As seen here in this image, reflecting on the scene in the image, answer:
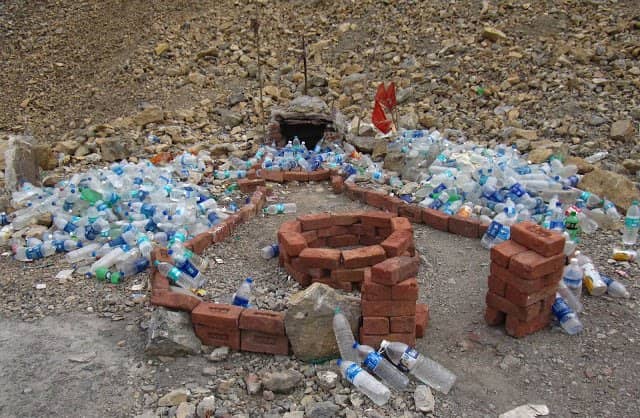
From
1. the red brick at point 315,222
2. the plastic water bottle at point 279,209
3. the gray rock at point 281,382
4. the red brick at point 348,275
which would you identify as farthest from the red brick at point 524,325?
the plastic water bottle at point 279,209

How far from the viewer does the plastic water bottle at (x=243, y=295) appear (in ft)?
12.4

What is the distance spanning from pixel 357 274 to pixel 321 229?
0.82 metres

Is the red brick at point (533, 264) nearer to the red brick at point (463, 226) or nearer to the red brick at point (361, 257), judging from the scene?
the red brick at point (361, 257)

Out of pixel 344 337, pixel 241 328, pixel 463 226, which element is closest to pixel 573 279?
pixel 463 226

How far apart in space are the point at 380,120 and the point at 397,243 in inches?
135

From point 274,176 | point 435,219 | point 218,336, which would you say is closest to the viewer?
point 218,336

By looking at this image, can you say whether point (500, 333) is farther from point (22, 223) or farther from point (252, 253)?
point (22, 223)

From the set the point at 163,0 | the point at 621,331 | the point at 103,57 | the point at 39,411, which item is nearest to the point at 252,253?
the point at 39,411

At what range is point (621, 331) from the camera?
3461mm

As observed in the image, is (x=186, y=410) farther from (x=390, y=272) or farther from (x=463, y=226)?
(x=463, y=226)

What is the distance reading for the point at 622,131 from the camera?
6648 millimetres

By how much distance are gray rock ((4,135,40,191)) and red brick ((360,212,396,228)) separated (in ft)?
13.0

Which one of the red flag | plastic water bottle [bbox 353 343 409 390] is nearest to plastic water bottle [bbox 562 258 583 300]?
plastic water bottle [bbox 353 343 409 390]

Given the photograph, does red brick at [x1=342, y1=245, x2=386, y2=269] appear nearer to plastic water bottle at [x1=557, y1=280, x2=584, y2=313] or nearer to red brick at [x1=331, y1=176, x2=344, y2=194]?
plastic water bottle at [x1=557, y1=280, x2=584, y2=313]
